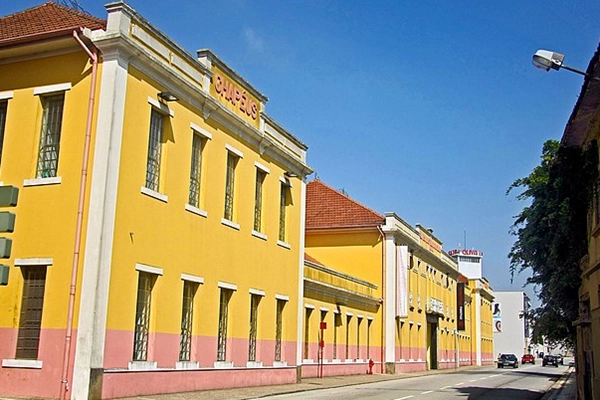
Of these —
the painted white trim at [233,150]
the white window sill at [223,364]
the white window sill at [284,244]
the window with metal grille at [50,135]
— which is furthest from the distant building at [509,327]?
the window with metal grille at [50,135]

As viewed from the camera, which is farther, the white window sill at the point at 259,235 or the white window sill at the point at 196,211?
the white window sill at the point at 259,235

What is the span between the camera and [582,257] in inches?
694

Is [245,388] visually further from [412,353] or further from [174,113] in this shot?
[412,353]

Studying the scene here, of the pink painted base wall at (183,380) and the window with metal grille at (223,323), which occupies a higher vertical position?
the window with metal grille at (223,323)

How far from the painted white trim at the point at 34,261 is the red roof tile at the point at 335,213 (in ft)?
87.9

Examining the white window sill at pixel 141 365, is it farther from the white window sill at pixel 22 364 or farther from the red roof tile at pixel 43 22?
the red roof tile at pixel 43 22

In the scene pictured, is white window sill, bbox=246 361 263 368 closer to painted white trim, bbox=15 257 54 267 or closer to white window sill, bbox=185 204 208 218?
white window sill, bbox=185 204 208 218

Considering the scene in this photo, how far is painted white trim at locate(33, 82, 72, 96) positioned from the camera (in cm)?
1736

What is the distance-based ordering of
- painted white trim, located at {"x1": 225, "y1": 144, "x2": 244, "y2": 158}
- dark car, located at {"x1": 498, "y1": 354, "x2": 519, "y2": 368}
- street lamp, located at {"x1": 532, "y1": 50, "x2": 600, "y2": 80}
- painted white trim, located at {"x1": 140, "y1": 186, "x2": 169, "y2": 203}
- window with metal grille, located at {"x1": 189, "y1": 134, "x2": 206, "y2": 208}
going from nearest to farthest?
1. street lamp, located at {"x1": 532, "y1": 50, "x2": 600, "y2": 80}
2. painted white trim, located at {"x1": 140, "y1": 186, "x2": 169, "y2": 203}
3. window with metal grille, located at {"x1": 189, "y1": 134, "x2": 206, "y2": 208}
4. painted white trim, located at {"x1": 225, "y1": 144, "x2": 244, "y2": 158}
5. dark car, located at {"x1": 498, "y1": 354, "x2": 519, "y2": 368}

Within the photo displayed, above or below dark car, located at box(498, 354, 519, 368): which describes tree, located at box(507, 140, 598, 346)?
above

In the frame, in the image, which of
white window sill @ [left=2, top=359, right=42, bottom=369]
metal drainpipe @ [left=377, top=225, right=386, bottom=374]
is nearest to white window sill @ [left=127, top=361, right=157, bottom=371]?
white window sill @ [left=2, top=359, right=42, bottom=369]

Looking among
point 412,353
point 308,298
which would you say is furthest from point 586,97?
point 412,353

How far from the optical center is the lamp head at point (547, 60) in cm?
1057

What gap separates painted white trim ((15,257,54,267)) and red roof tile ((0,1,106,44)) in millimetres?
5313
